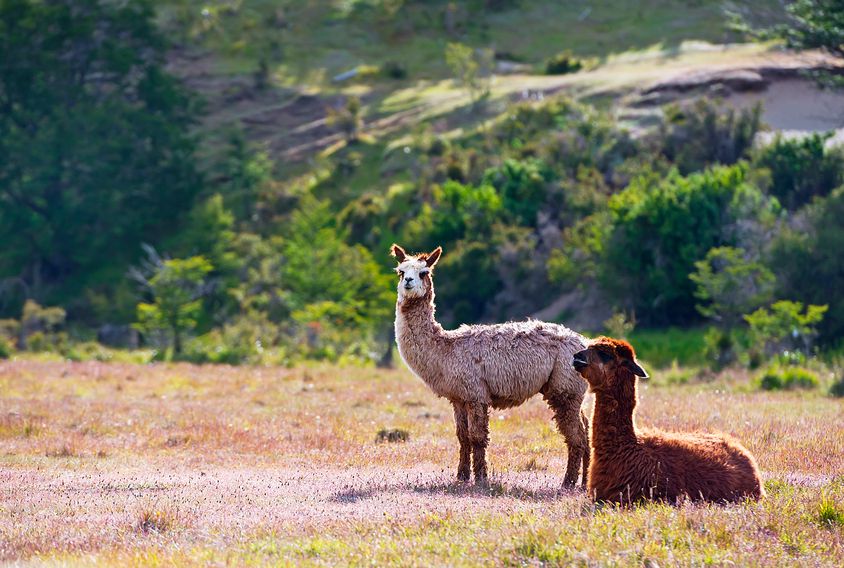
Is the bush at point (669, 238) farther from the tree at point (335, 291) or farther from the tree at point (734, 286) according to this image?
the tree at point (335, 291)

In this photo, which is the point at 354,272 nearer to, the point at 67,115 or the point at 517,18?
the point at 67,115

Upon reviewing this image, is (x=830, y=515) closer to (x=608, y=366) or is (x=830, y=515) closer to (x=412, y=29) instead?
(x=608, y=366)

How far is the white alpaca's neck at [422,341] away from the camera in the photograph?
1443 cm

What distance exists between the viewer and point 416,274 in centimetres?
1441

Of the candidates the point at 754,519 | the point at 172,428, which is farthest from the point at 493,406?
the point at 172,428

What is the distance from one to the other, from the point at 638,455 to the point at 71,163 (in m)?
59.4

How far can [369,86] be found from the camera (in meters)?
78.2

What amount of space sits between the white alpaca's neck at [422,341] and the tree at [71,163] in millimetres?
52407

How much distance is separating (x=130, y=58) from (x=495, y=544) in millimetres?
64655

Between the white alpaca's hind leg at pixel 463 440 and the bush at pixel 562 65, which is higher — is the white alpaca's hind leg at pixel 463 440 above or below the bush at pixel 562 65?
below

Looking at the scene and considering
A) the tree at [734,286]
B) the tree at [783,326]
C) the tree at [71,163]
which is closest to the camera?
the tree at [783,326]

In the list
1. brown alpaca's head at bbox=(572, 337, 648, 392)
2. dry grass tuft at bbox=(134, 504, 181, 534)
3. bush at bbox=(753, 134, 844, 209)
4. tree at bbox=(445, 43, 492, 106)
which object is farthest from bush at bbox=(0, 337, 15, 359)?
tree at bbox=(445, 43, 492, 106)

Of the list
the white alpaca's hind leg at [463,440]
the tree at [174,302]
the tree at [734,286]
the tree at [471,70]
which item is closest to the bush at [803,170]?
the tree at [734,286]

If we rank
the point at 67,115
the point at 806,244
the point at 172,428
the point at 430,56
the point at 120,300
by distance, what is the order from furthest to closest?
the point at 430,56 < the point at 67,115 < the point at 120,300 < the point at 806,244 < the point at 172,428
